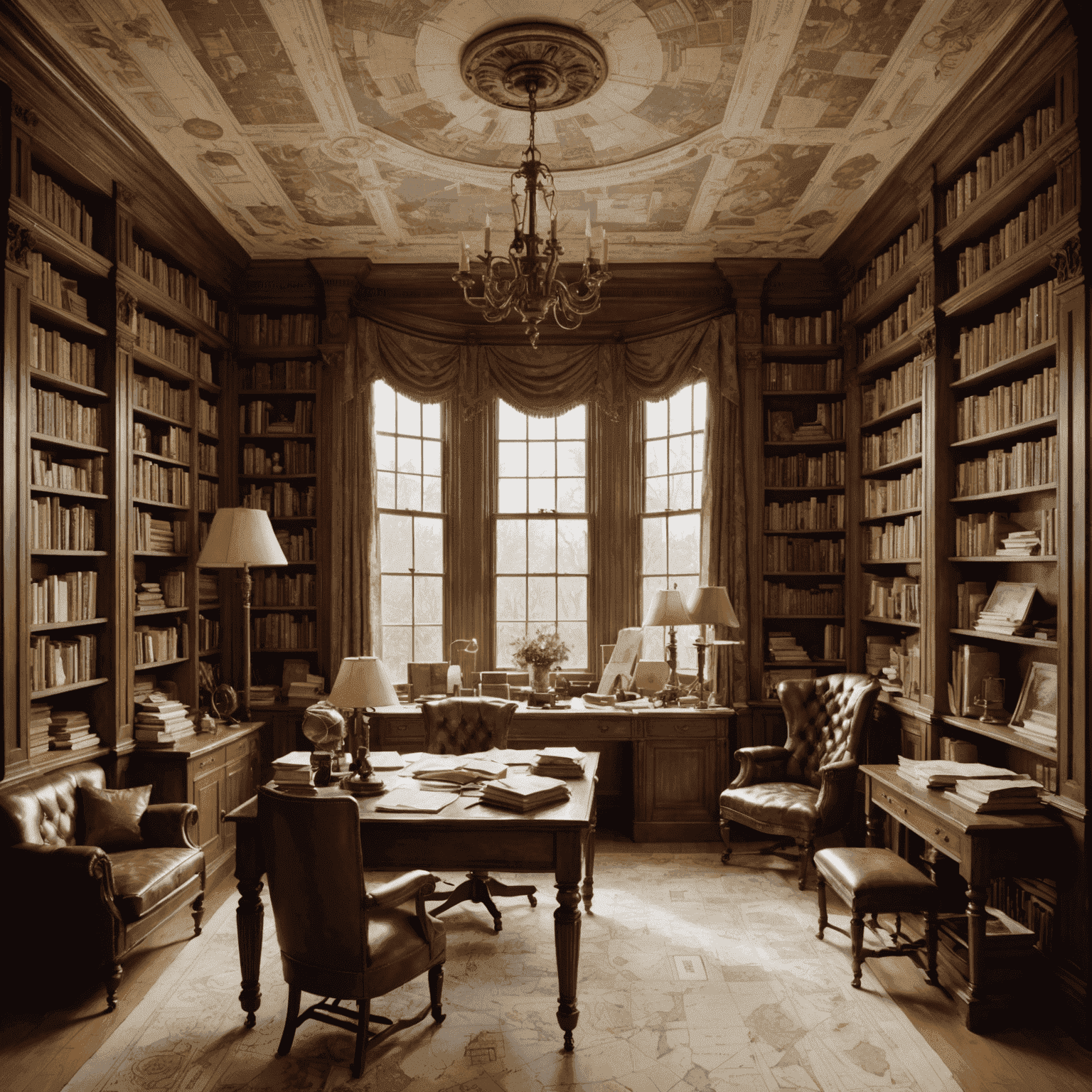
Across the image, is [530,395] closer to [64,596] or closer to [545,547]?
[545,547]

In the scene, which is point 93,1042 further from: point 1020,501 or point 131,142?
point 1020,501

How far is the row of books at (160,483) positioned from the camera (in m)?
4.99

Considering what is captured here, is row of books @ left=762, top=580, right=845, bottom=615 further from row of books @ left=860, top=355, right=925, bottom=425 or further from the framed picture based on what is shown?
the framed picture

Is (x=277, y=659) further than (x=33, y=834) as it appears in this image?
Yes

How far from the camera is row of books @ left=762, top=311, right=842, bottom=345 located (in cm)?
617

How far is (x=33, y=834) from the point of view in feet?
11.7

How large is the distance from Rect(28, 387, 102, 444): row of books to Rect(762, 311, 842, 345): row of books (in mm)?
4412

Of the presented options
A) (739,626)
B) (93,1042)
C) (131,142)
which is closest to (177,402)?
(131,142)

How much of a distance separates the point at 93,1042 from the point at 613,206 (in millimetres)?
4964

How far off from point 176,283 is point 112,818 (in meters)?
3.25

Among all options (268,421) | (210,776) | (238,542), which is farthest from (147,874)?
(268,421)

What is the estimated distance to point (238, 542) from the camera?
17.5ft

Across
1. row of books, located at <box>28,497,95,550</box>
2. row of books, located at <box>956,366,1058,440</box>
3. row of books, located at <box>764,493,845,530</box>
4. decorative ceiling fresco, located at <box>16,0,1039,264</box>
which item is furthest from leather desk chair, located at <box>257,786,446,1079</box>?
row of books, located at <box>764,493,845,530</box>

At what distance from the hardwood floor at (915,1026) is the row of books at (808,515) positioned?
308 centimetres
